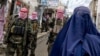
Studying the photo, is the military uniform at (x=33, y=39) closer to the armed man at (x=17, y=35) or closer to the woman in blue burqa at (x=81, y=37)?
the armed man at (x=17, y=35)

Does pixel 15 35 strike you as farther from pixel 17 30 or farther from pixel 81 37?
pixel 81 37

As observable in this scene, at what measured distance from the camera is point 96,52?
15.2 feet

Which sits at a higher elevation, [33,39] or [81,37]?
[81,37]

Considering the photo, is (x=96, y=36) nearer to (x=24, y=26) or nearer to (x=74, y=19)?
(x=74, y=19)

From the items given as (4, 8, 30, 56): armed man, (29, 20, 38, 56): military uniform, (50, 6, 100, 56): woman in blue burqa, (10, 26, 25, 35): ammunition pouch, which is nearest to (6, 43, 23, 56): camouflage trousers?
(4, 8, 30, 56): armed man

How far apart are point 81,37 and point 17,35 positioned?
562 cm

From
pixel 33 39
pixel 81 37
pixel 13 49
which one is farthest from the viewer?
pixel 33 39

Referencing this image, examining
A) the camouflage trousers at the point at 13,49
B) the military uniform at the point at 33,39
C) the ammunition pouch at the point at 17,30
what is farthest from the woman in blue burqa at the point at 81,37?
the military uniform at the point at 33,39

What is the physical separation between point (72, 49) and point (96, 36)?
386mm

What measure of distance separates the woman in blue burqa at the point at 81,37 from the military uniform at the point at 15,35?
522cm

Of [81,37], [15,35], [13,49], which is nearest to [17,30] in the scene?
[15,35]

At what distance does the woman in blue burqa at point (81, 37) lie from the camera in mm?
4635

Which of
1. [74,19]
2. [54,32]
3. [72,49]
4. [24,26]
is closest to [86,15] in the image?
[74,19]

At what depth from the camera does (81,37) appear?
15.5 ft
